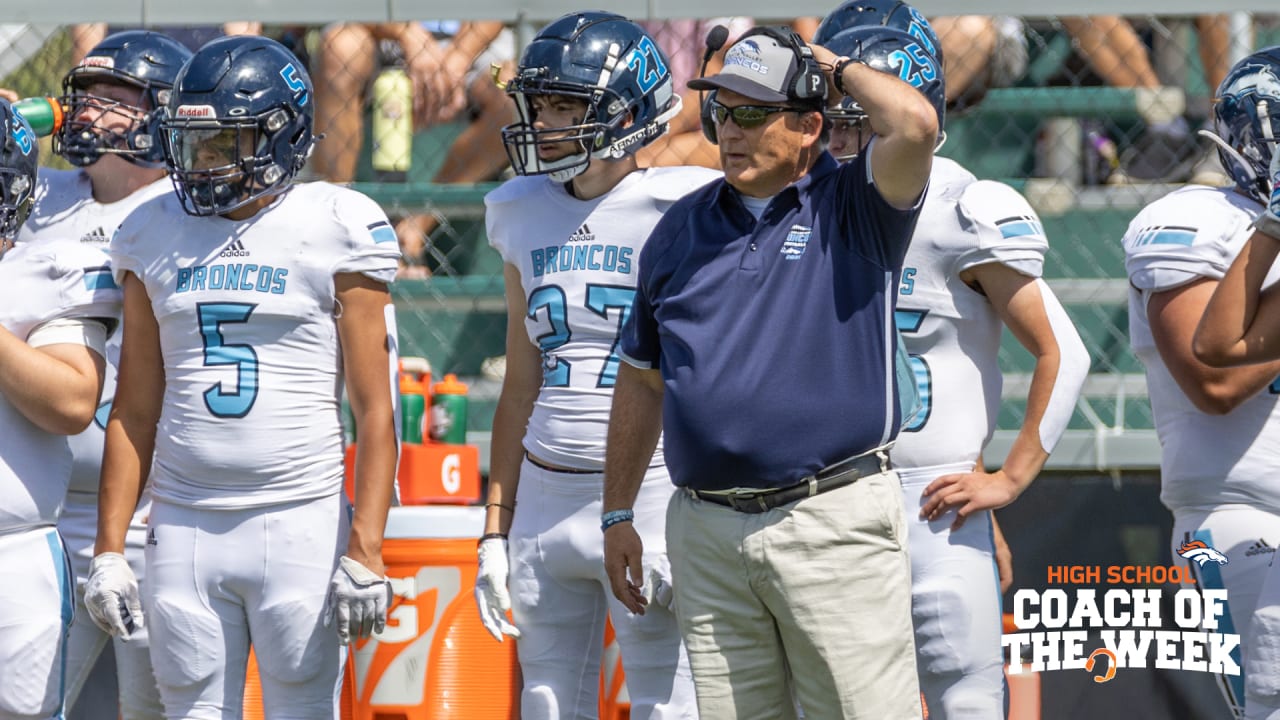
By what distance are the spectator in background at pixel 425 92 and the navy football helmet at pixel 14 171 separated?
5.29 feet

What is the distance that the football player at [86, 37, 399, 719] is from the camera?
3322mm

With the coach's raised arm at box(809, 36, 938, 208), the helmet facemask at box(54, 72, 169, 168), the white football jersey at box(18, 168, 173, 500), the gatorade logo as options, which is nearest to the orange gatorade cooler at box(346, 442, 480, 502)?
the gatorade logo

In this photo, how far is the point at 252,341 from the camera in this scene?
3377 mm

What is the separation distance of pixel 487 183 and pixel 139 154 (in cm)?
147

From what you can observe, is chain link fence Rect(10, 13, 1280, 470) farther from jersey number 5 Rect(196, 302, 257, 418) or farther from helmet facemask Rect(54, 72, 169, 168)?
jersey number 5 Rect(196, 302, 257, 418)

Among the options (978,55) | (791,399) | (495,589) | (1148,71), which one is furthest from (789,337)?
(1148,71)

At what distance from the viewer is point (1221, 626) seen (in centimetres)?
383

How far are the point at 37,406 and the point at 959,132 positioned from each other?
137 inches

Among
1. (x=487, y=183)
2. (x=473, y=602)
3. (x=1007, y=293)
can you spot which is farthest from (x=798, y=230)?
(x=487, y=183)

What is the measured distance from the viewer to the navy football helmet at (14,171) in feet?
11.2

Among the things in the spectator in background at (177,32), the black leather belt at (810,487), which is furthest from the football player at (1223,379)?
the spectator in background at (177,32)

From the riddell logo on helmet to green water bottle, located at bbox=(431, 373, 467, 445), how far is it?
1332 mm

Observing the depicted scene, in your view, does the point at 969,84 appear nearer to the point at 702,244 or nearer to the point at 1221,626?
the point at 1221,626

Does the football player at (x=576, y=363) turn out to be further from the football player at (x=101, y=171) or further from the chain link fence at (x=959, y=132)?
the chain link fence at (x=959, y=132)
